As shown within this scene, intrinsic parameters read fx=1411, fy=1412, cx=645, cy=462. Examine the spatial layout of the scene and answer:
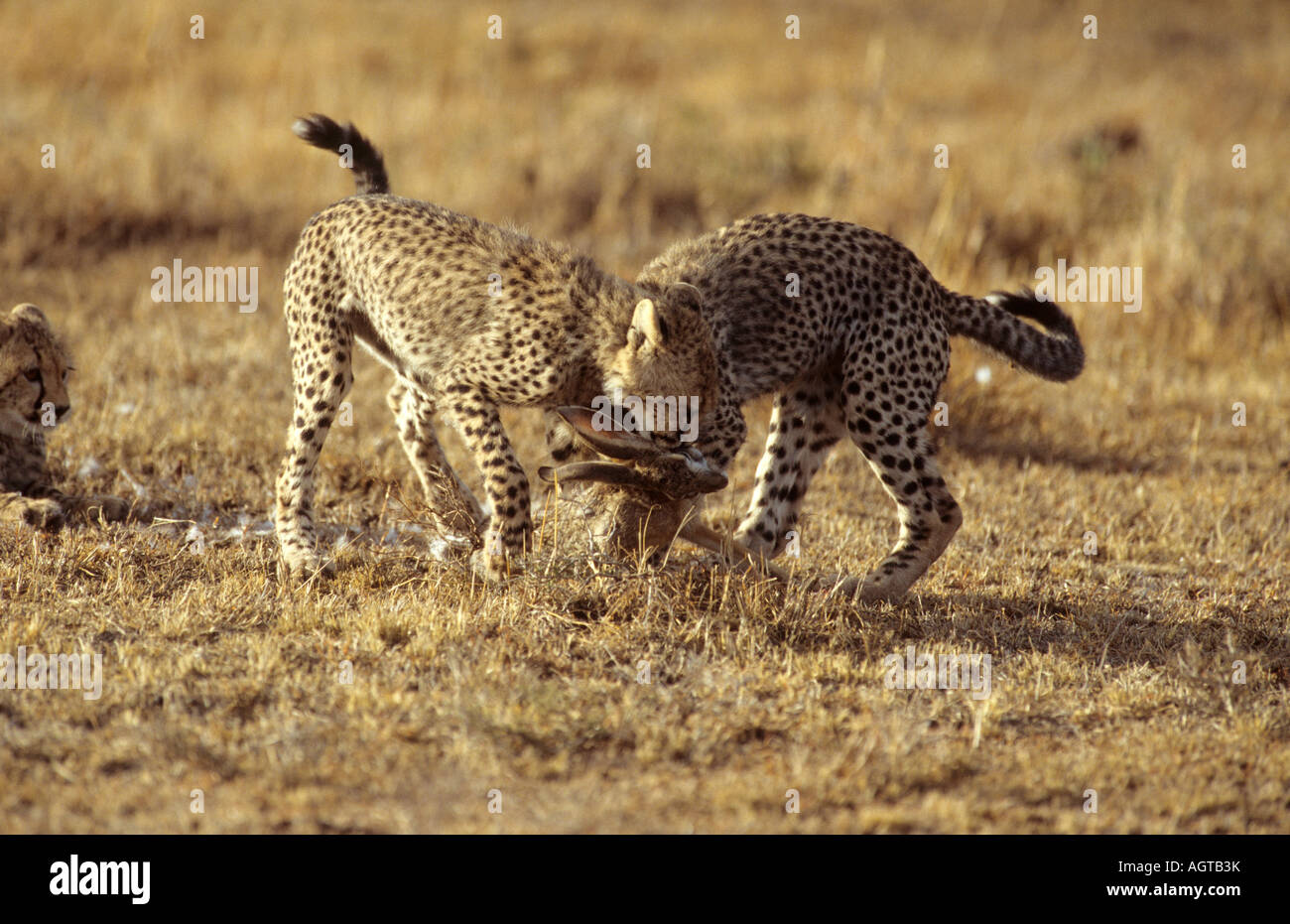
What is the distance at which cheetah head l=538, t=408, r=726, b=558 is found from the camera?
14.3ft

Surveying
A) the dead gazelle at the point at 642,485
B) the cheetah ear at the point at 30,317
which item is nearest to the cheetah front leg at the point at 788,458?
the dead gazelle at the point at 642,485

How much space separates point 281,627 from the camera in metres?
4.37

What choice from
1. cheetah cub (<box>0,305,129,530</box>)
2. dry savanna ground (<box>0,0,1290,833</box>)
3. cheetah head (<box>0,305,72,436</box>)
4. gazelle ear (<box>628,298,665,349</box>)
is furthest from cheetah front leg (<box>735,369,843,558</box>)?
cheetah head (<box>0,305,72,436</box>)

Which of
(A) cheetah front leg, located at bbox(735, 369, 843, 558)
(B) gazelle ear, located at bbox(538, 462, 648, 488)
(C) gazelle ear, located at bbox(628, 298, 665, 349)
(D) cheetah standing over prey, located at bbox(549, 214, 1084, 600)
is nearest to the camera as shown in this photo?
(B) gazelle ear, located at bbox(538, 462, 648, 488)

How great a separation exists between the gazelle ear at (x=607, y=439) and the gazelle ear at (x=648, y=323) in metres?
0.30

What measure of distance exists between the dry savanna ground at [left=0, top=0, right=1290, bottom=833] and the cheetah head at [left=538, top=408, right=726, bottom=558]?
155 mm

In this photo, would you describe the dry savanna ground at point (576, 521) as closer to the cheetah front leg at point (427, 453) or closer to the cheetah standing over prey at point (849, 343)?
the cheetah front leg at point (427, 453)

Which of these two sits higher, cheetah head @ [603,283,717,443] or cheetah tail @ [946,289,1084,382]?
cheetah tail @ [946,289,1084,382]

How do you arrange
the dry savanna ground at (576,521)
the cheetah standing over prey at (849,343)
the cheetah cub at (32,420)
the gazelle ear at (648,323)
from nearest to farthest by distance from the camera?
the dry savanna ground at (576,521)
the gazelle ear at (648,323)
the cheetah standing over prey at (849,343)
the cheetah cub at (32,420)

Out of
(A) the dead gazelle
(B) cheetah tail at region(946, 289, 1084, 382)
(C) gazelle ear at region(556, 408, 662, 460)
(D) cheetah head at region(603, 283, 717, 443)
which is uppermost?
(B) cheetah tail at region(946, 289, 1084, 382)

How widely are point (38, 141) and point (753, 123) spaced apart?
6.01 meters

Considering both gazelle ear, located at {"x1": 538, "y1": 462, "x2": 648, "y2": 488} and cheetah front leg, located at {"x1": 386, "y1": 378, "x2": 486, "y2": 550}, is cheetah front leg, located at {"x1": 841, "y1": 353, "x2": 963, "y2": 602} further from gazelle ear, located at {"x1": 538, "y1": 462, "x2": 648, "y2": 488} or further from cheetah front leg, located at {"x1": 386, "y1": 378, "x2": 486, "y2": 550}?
cheetah front leg, located at {"x1": 386, "y1": 378, "x2": 486, "y2": 550}

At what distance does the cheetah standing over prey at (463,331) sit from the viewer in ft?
15.2

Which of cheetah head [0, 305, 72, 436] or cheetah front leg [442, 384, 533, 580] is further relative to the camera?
cheetah head [0, 305, 72, 436]
